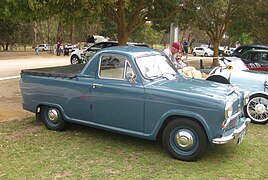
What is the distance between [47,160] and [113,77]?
5.68ft

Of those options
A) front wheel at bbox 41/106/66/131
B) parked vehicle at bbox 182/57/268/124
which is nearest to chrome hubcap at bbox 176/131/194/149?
parked vehicle at bbox 182/57/268/124

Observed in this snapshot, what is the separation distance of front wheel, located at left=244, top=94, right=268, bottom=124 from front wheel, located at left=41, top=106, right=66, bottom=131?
4.17 m

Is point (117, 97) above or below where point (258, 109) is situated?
above

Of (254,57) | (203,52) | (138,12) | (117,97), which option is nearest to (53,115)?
(117,97)

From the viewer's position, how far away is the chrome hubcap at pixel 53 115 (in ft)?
19.8

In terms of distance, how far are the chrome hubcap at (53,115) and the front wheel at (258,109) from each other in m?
4.26

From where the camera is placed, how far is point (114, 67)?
5.34m

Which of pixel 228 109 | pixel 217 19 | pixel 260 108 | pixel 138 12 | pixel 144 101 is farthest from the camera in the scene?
pixel 217 19

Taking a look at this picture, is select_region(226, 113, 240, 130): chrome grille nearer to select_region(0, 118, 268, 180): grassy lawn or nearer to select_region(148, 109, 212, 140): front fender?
select_region(148, 109, 212, 140): front fender

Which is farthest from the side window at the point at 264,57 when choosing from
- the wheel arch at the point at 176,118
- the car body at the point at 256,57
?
the wheel arch at the point at 176,118

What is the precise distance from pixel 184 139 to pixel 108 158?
1231mm

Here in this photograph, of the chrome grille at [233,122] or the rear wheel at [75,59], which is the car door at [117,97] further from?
the rear wheel at [75,59]

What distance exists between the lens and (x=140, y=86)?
4.93m

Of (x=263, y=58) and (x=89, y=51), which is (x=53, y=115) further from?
(x=89, y=51)
